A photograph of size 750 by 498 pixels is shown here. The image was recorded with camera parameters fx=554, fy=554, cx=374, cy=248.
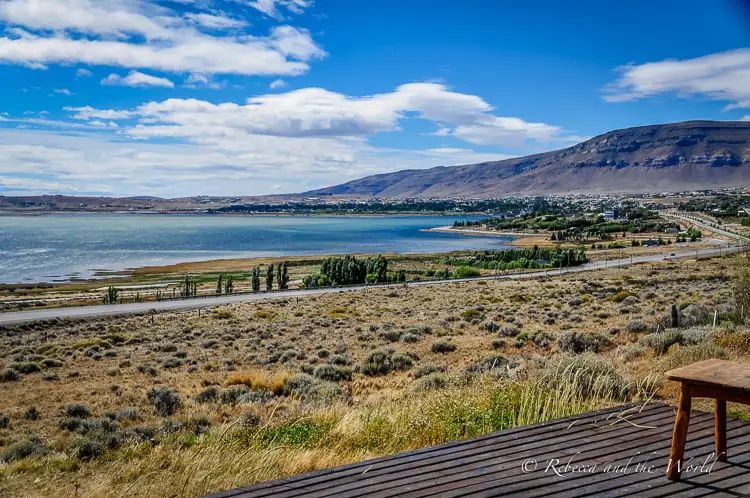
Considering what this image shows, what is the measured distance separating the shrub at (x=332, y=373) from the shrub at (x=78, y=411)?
5.65m

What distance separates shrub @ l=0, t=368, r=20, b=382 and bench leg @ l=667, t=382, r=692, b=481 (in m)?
A: 18.6

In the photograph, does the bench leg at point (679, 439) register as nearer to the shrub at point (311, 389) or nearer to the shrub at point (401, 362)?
the shrub at point (311, 389)

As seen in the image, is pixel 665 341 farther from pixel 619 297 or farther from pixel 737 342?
pixel 619 297

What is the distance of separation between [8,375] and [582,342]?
1746cm

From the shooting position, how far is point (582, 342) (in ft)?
53.6

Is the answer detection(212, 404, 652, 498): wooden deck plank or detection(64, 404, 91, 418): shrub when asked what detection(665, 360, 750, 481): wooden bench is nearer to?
detection(212, 404, 652, 498): wooden deck plank

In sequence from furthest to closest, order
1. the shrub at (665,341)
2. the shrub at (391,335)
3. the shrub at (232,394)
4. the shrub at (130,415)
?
the shrub at (391,335) < the shrub at (232,394) < the shrub at (665,341) < the shrub at (130,415)

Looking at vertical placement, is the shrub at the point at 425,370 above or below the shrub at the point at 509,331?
above

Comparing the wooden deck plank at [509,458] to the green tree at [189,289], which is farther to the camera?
the green tree at [189,289]

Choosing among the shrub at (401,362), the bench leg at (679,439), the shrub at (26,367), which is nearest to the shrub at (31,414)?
the shrub at (26,367)

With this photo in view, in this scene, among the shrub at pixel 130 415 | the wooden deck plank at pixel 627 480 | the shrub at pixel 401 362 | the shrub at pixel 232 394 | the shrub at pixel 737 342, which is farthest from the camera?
the shrub at pixel 401 362

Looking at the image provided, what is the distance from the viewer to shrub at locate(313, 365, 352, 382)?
1538 centimetres

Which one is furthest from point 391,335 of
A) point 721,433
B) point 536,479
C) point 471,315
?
point 536,479

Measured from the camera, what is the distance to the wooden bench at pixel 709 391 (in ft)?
13.7
